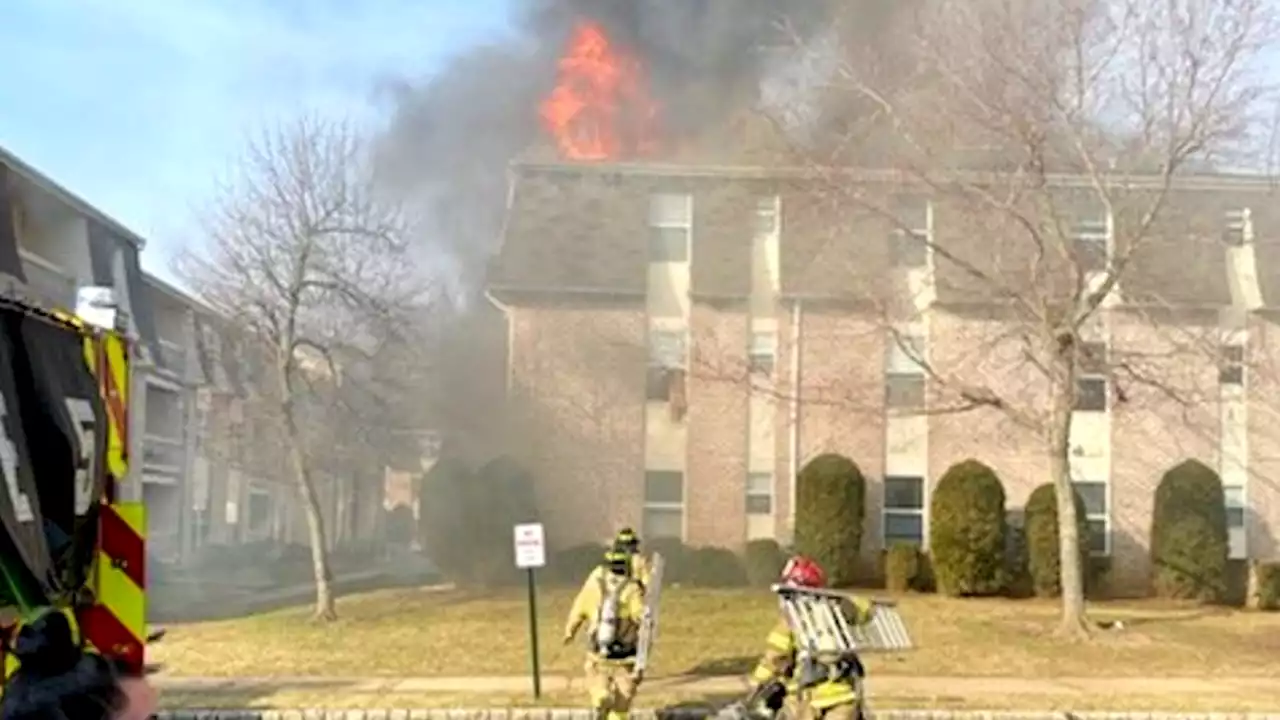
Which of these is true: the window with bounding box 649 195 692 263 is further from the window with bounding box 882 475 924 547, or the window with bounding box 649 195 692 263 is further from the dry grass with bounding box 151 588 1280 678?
the dry grass with bounding box 151 588 1280 678

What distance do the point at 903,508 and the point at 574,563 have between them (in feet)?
17.7

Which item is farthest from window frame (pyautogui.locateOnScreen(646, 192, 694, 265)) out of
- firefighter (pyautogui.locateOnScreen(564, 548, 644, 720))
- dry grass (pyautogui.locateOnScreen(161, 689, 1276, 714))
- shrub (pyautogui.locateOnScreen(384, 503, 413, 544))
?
shrub (pyautogui.locateOnScreen(384, 503, 413, 544))

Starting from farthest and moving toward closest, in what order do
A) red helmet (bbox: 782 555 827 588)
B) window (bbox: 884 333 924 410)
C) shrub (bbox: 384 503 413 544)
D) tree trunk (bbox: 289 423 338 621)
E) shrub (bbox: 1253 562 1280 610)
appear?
shrub (bbox: 384 503 413 544)
window (bbox: 884 333 924 410)
shrub (bbox: 1253 562 1280 610)
tree trunk (bbox: 289 423 338 621)
red helmet (bbox: 782 555 827 588)

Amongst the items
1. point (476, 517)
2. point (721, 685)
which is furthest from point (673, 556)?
point (721, 685)

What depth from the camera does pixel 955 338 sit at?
24281 millimetres

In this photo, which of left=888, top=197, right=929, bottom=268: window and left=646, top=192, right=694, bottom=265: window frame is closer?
left=888, top=197, right=929, bottom=268: window

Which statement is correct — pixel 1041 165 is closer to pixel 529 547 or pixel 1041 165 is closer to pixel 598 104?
pixel 529 547

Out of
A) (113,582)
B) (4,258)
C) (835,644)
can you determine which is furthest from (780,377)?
(113,582)

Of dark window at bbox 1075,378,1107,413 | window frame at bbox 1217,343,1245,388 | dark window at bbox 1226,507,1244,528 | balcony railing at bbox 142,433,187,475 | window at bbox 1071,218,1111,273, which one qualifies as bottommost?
dark window at bbox 1226,507,1244,528

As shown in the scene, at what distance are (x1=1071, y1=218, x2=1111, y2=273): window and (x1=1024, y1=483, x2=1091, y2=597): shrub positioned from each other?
4.60 m

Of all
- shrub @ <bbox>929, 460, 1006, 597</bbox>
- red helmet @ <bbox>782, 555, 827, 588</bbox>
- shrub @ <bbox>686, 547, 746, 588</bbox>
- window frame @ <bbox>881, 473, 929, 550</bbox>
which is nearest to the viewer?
red helmet @ <bbox>782, 555, 827, 588</bbox>

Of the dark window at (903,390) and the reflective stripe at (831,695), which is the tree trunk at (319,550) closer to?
the dark window at (903,390)

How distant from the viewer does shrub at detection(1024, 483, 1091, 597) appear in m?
22.4

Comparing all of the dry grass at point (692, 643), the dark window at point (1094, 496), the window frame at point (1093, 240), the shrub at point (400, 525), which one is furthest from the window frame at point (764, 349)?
the shrub at point (400, 525)
